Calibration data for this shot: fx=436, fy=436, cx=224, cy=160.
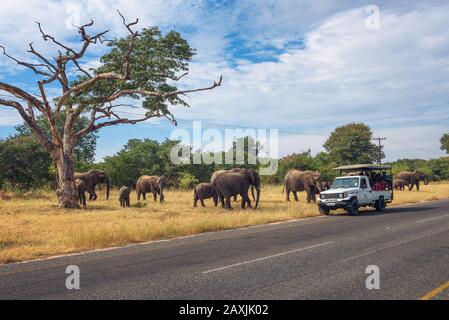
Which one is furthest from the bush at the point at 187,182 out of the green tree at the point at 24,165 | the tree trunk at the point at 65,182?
the tree trunk at the point at 65,182

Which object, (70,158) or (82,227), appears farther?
(70,158)

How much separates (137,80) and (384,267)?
2095cm

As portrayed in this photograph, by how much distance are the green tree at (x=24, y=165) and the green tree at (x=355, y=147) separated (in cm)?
4960

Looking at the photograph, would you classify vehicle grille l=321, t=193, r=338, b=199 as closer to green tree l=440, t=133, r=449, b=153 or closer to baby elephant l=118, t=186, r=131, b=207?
baby elephant l=118, t=186, r=131, b=207

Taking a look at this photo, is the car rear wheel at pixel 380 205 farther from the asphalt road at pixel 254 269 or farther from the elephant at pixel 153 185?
the elephant at pixel 153 185

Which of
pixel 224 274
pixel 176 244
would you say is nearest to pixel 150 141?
pixel 176 244

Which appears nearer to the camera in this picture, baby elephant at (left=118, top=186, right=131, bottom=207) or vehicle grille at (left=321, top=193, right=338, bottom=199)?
vehicle grille at (left=321, top=193, right=338, bottom=199)

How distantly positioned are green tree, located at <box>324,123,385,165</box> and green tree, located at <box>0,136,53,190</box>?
1953 inches

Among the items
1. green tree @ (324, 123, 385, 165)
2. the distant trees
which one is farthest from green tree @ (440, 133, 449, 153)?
green tree @ (324, 123, 385, 165)

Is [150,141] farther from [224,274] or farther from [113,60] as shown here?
[224,274]

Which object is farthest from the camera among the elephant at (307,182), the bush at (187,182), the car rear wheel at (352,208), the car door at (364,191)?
the bush at (187,182)

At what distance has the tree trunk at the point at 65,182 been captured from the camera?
24.5 metres

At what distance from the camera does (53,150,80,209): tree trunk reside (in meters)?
24.5
